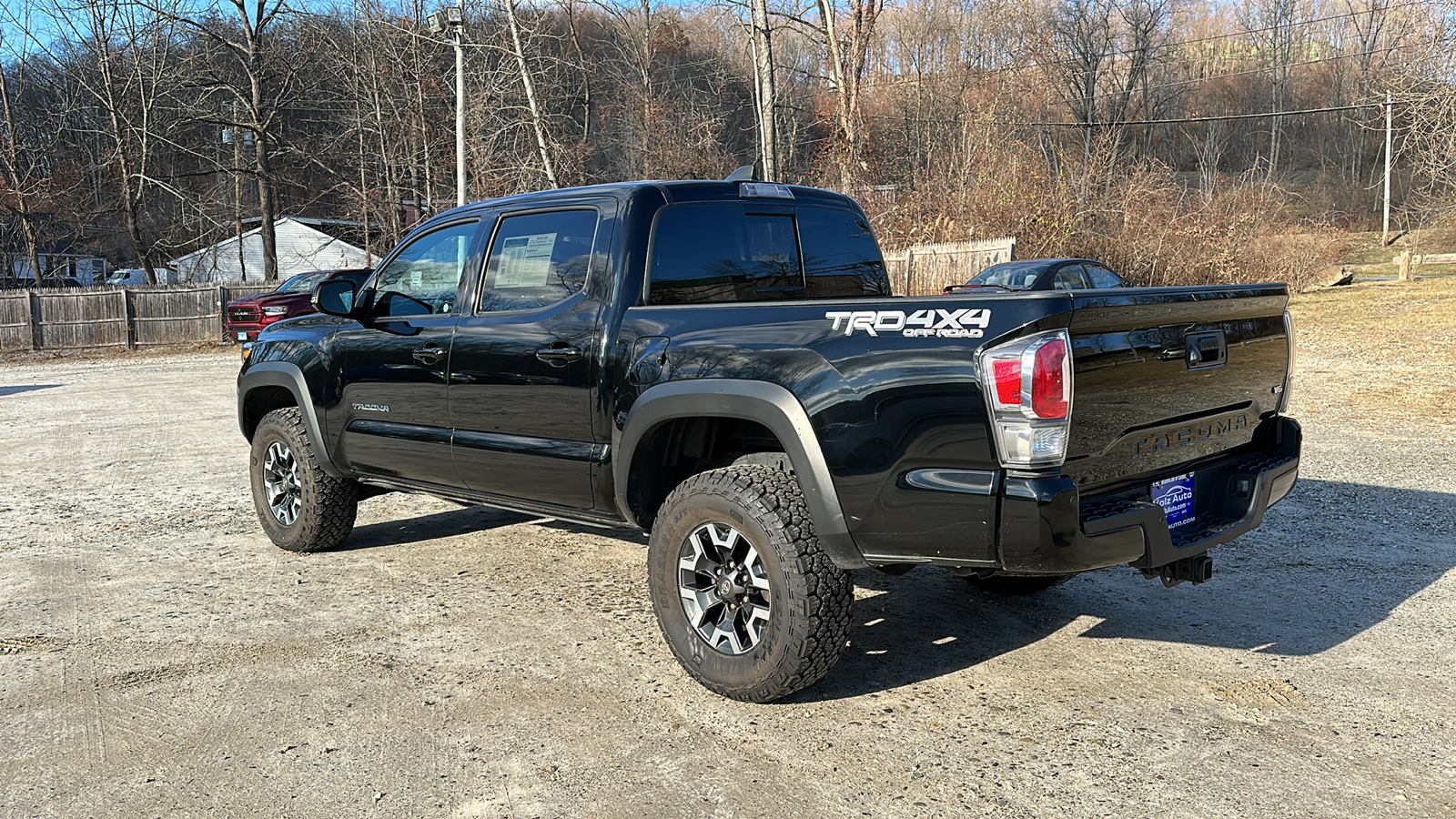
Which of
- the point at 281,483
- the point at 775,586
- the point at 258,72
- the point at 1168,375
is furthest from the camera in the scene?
the point at 258,72

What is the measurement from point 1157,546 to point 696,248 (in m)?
2.30

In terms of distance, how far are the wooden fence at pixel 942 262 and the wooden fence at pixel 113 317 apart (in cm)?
1786

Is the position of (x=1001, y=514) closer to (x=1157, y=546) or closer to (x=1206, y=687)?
(x=1157, y=546)

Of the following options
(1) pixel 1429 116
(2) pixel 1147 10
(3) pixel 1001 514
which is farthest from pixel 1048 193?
(2) pixel 1147 10

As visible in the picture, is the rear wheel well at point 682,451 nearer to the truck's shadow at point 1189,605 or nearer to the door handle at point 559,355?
the door handle at point 559,355

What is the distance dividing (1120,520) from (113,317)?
29.8 metres

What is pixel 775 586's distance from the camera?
153 inches

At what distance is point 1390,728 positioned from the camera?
3793 mm

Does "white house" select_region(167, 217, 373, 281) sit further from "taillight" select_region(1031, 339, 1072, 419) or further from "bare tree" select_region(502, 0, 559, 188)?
"taillight" select_region(1031, 339, 1072, 419)

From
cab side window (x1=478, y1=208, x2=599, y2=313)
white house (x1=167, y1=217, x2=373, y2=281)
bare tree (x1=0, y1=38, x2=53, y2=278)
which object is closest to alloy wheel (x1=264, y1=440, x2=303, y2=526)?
cab side window (x1=478, y1=208, x2=599, y2=313)

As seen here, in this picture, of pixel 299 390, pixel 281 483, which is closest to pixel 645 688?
pixel 299 390

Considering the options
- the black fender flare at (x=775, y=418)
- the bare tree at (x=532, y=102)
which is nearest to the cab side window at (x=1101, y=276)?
the black fender flare at (x=775, y=418)

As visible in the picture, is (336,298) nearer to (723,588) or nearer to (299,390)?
(299,390)

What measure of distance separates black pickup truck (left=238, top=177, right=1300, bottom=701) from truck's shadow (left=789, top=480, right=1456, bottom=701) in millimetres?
333
